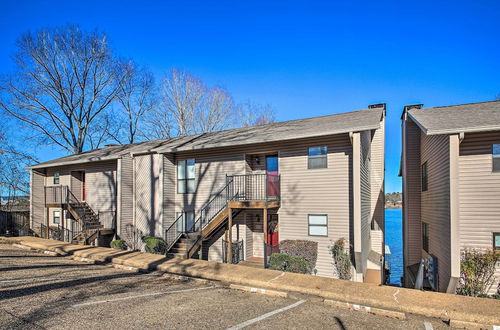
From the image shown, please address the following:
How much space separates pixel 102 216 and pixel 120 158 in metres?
4.18

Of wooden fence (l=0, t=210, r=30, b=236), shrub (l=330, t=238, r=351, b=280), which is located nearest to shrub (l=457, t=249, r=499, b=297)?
shrub (l=330, t=238, r=351, b=280)

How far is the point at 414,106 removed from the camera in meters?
16.0

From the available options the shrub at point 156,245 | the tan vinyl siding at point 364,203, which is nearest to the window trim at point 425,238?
the tan vinyl siding at point 364,203

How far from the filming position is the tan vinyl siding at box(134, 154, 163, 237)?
16.4 meters

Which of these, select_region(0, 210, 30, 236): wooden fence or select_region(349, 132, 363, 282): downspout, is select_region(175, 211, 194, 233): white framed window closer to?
select_region(349, 132, 363, 282): downspout

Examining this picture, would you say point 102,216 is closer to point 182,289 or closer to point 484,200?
point 182,289

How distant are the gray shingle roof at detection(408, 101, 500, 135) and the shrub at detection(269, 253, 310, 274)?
19.7ft

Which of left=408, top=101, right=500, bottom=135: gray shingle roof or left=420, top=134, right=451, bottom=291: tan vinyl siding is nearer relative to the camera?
left=408, top=101, right=500, bottom=135: gray shingle roof

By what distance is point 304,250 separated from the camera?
1244 cm

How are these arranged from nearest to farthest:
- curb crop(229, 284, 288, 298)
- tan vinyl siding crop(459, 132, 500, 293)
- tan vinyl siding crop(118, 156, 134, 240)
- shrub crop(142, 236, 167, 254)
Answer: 1. curb crop(229, 284, 288, 298)
2. tan vinyl siding crop(459, 132, 500, 293)
3. shrub crop(142, 236, 167, 254)
4. tan vinyl siding crop(118, 156, 134, 240)

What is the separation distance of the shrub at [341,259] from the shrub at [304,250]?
72 cm

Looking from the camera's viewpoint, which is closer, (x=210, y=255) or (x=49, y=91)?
(x=210, y=255)

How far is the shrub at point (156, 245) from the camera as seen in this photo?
14.8 meters

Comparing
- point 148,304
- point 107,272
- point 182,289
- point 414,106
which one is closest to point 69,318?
point 148,304
